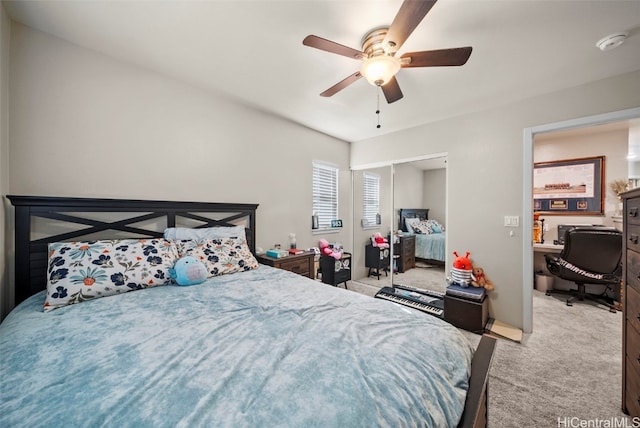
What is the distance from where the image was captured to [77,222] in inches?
74.4

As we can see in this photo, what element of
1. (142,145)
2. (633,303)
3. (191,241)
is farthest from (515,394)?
(142,145)

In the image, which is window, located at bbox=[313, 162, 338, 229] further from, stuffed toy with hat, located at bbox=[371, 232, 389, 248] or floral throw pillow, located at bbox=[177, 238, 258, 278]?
floral throw pillow, located at bbox=[177, 238, 258, 278]

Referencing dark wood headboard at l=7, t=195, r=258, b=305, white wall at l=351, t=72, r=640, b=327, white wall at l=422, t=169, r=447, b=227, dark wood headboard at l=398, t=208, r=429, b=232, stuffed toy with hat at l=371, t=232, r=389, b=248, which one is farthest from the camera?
stuffed toy with hat at l=371, t=232, r=389, b=248

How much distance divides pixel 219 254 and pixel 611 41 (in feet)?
11.4

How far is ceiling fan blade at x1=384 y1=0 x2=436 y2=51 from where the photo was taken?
118 centimetres

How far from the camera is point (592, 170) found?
388 cm

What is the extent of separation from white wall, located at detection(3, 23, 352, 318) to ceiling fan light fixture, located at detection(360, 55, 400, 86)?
5.96 feet

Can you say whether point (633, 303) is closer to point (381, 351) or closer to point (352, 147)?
point (381, 351)

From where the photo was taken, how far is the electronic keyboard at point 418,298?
2.89m

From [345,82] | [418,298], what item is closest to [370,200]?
[418,298]

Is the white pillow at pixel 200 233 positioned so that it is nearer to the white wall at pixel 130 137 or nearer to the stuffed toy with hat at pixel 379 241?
the white wall at pixel 130 137

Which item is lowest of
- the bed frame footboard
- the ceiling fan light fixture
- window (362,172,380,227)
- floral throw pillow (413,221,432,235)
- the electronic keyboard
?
the electronic keyboard

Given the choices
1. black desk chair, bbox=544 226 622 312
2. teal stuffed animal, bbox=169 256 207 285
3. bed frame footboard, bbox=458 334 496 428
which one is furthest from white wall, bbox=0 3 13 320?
black desk chair, bbox=544 226 622 312

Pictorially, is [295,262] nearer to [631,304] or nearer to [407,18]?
[407,18]
